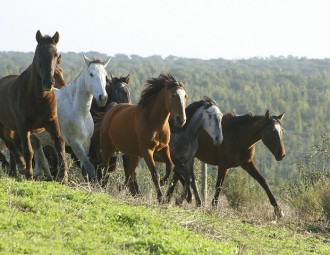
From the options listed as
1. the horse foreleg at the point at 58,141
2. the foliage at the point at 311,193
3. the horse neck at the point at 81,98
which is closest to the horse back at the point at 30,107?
the horse foreleg at the point at 58,141

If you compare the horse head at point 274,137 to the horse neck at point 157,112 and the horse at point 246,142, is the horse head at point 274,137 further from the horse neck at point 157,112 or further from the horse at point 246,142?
the horse neck at point 157,112

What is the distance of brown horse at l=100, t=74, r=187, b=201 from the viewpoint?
41.8ft

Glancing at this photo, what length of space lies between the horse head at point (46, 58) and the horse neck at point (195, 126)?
3.88 meters

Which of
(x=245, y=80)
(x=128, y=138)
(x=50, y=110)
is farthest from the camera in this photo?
Result: (x=245, y=80)

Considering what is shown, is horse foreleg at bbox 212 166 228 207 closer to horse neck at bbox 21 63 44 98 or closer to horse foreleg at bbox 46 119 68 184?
horse foreleg at bbox 46 119 68 184

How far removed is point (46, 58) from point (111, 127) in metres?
3.26

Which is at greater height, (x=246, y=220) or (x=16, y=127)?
(x=16, y=127)

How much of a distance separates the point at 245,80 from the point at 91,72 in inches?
6889

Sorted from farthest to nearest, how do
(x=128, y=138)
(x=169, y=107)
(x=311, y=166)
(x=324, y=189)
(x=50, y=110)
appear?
(x=311, y=166)
(x=324, y=189)
(x=128, y=138)
(x=169, y=107)
(x=50, y=110)

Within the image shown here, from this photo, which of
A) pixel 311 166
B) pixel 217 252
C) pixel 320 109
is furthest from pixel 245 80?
pixel 217 252

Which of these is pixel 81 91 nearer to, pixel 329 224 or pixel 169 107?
pixel 169 107

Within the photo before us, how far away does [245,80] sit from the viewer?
186750 millimetres

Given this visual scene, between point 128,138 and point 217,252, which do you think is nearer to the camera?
point 217,252

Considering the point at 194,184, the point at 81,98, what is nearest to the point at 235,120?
the point at 194,184
